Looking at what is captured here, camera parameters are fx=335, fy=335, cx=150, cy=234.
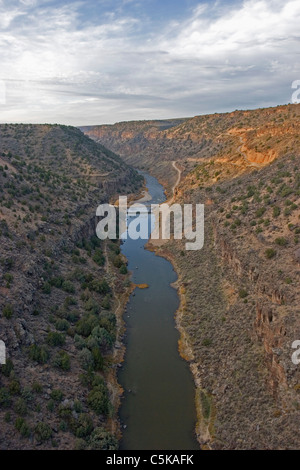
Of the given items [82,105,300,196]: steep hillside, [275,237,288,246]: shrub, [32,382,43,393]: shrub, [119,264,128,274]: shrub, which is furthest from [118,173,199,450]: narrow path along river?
[82,105,300,196]: steep hillside

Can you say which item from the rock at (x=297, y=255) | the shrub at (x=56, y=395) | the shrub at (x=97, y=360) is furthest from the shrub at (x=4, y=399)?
the rock at (x=297, y=255)

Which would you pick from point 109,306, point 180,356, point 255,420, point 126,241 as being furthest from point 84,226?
point 255,420

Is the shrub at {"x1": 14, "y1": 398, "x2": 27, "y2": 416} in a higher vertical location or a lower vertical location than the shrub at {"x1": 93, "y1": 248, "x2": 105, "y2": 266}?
lower

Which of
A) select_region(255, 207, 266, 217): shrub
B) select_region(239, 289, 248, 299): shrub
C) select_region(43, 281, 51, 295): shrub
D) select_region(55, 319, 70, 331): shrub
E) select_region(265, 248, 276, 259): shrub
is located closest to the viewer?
select_region(55, 319, 70, 331): shrub

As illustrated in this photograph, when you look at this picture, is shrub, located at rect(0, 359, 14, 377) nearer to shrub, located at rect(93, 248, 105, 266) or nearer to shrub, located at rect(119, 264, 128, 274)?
shrub, located at rect(93, 248, 105, 266)

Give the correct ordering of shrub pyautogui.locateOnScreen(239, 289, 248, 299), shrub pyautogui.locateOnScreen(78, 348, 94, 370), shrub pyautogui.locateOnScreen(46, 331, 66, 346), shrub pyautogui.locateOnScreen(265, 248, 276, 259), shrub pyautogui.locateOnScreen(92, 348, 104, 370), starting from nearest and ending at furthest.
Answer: shrub pyautogui.locateOnScreen(78, 348, 94, 370) < shrub pyautogui.locateOnScreen(46, 331, 66, 346) < shrub pyautogui.locateOnScreen(92, 348, 104, 370) < shrub pyautogui.locateOnScreen(265, 248, 276, 259) < shrub pyautogui.locateOnScreen(239, 289, 248, 299)

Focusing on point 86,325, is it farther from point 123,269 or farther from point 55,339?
point 123,269

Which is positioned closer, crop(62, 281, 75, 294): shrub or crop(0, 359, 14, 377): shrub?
crop(0, 359, 14, 377): shrub

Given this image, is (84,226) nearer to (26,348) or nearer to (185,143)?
(26,348)
